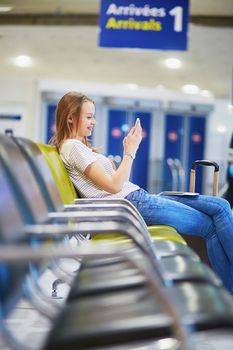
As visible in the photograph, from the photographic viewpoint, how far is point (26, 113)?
9.24 m

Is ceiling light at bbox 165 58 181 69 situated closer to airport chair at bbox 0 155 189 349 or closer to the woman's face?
the woman's face

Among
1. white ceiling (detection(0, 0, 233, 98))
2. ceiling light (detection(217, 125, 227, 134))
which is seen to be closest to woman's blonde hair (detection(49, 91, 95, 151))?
white ceiling (detection(0, 0, 233, 98))

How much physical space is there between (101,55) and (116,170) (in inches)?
215

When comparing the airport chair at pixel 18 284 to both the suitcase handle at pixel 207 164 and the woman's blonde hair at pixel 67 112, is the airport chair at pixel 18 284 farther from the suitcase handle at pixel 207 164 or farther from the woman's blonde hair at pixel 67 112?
the suitcase handle at pixel 207 164

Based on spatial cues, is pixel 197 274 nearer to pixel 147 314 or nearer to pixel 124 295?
pixel 124 295

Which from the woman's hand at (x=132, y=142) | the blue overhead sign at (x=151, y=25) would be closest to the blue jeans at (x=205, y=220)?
the woman's hand at (x=132, y=142)

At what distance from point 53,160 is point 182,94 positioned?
283 inches

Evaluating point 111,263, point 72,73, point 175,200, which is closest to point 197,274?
point 111,263

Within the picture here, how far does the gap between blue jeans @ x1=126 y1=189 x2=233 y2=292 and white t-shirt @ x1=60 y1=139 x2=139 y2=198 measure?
0.14 metres

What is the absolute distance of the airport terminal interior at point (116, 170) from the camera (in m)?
1.00

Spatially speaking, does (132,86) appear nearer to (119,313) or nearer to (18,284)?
(18,284)

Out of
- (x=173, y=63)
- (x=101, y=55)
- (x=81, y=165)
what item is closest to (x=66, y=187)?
(x=81, y=165)

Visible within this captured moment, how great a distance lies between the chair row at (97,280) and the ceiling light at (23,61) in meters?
6.41

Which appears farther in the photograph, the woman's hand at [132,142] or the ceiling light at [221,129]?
the ceiling light at [221,129]
